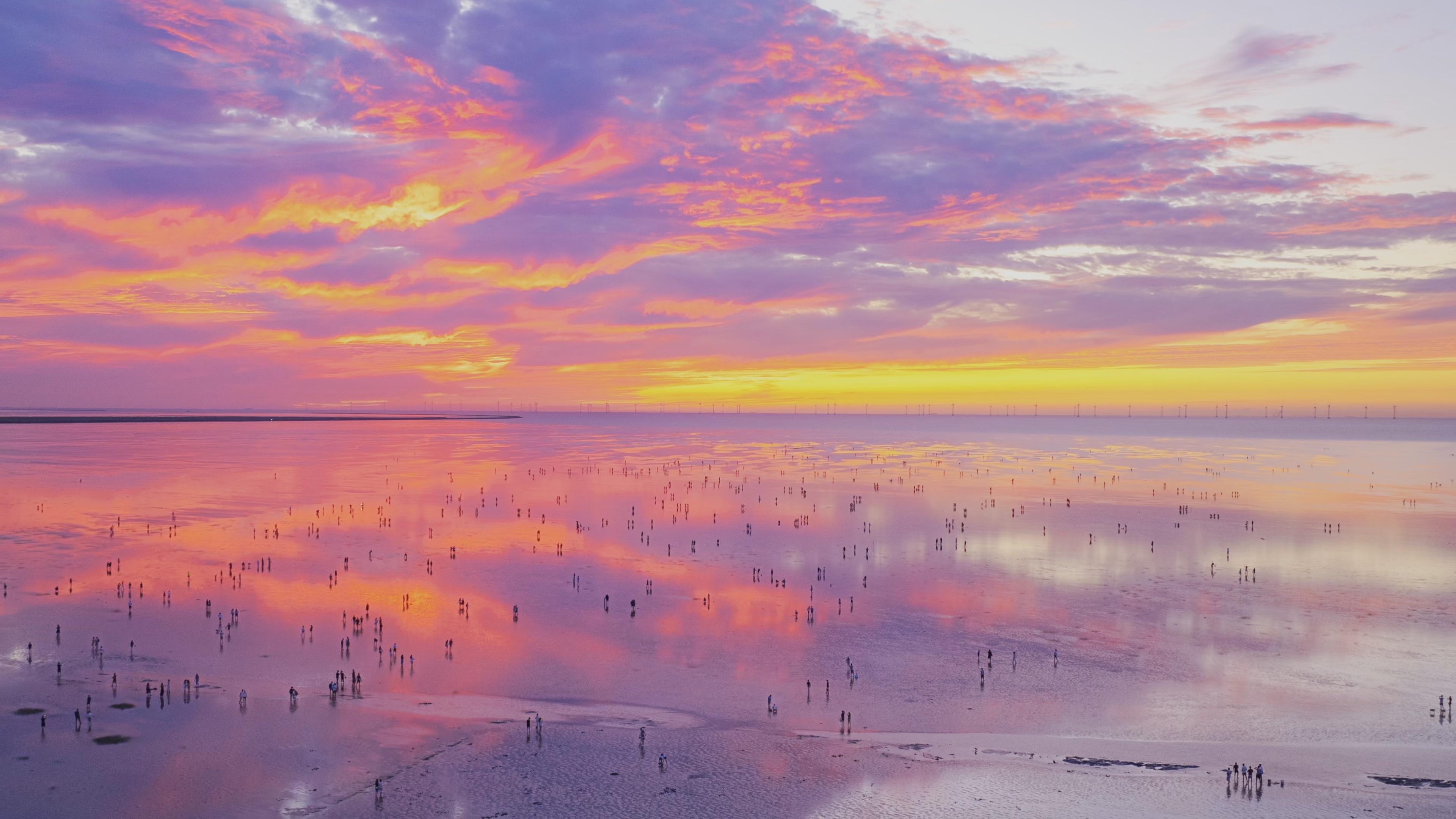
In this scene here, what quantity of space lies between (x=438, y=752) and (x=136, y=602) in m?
32.4

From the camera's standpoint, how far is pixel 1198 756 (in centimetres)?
3469

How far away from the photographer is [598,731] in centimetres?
3631

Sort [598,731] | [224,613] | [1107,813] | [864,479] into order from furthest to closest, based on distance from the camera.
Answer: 1. [864,479]
2. [224,613]
3. [598,731]
4. [1107,813]

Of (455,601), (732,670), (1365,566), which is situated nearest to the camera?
(732,670)

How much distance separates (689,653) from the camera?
46750 mm

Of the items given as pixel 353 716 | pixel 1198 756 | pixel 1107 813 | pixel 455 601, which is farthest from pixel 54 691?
pixel 1198 756

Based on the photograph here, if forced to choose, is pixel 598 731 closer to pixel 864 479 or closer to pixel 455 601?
pixel 455 601

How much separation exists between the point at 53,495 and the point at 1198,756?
116795mm

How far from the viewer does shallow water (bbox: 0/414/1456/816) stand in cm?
3225

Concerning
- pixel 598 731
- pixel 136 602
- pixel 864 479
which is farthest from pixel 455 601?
pixel 864 479

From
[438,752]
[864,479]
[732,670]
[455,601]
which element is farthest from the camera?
[864,479]

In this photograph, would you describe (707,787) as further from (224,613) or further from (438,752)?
(224,613)

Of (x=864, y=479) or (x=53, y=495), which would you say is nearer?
A: (x=53, y=495)

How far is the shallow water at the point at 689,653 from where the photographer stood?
106 ft
